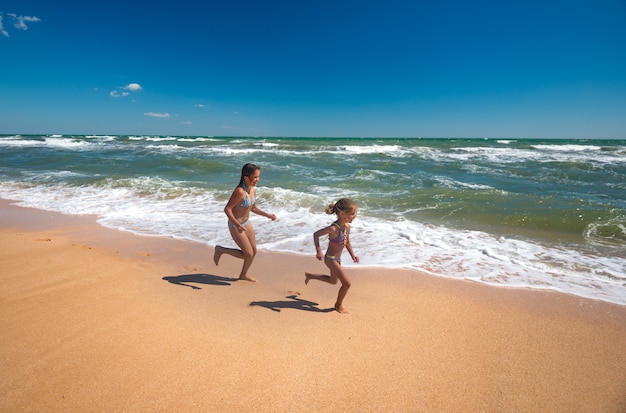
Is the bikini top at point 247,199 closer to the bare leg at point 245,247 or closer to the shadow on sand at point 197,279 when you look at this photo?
the bare leg at point 245,247

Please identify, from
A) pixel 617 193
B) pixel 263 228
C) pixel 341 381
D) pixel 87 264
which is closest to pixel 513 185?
pixel 617 193

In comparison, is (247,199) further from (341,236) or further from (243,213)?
(341,236)

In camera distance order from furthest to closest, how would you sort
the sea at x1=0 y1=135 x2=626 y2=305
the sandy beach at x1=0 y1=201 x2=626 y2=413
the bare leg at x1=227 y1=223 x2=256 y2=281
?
1. the sea at x1=0 y1=135 x2=626 y2=305
2. the bare leg at x1=227 y1=223 x2=256 y2=281
3. the sandy beach at x1=0 y1=201 x2=626 y2=413

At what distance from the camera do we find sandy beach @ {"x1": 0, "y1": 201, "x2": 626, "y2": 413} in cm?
222

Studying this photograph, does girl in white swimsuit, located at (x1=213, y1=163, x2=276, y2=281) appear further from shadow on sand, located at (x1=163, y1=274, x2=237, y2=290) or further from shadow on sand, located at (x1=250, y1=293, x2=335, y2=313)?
shadow on sand, located at (x1=250, y1=293, x2=335, y2=313)

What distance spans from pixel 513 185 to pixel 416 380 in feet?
41.4

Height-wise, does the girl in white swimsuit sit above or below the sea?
above

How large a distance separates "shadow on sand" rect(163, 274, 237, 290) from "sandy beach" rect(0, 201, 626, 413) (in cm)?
3

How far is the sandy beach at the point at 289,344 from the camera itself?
2.22m

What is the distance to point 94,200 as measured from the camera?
927 centimetres

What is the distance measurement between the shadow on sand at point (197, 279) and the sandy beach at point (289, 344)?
A: 0.03 meters

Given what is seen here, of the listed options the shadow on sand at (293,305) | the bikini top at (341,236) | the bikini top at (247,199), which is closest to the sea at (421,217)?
the shadow on sand at (293,305)

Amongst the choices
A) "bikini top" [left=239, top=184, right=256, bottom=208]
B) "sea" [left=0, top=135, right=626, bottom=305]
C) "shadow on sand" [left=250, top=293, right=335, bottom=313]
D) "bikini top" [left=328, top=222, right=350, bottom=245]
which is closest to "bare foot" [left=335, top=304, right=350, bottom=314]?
"shadow on sand" [left=250, top=293, right=335, bottom=313]

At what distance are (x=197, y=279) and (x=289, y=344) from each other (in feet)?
6.27
